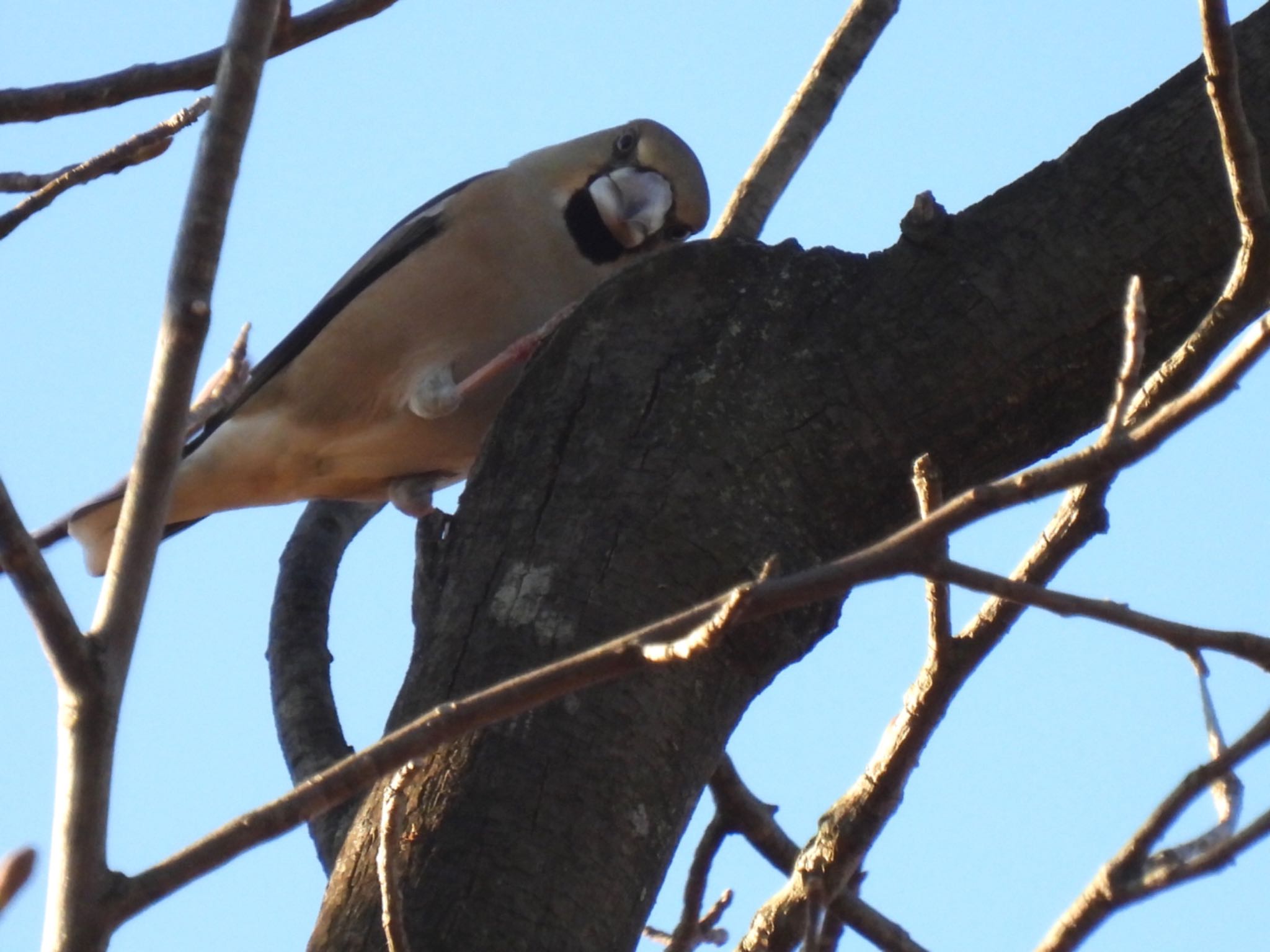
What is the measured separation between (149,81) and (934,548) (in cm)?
120

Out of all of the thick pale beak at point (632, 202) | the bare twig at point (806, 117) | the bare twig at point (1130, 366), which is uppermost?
the thick pale beak at point (632, 202)

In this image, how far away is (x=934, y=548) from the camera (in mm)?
1202

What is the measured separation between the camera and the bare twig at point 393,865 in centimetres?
150

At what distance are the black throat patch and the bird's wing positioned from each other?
32cm

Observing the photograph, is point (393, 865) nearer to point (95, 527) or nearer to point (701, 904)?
point (701, 904)

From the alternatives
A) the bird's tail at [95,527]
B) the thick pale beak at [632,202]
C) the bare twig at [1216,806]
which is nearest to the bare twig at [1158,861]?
the bare twig at [1216,806]

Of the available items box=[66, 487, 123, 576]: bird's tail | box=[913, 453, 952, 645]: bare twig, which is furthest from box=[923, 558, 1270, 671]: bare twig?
box=[66, 487, 123, 576]: bird's tail

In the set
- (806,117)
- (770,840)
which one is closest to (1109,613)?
(770,840)

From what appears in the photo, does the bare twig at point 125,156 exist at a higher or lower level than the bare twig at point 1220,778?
higher

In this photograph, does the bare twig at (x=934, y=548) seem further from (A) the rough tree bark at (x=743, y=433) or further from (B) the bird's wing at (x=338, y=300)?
(B) the bird's wing at (x=338, y=300)

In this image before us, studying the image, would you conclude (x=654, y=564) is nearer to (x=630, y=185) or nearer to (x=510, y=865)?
(x=510, y=865)

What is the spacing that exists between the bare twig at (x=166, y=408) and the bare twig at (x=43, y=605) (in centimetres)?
2

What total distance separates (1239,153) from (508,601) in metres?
0.98

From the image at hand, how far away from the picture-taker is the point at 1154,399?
1697 millimetres
